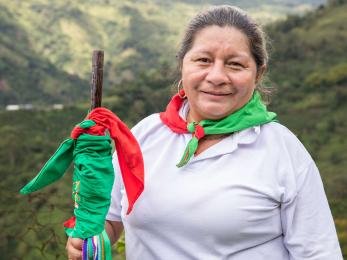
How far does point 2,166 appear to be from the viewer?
1183 cm

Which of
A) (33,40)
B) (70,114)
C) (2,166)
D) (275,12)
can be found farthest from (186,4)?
(2,166)

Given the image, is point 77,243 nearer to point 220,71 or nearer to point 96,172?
point 96,172

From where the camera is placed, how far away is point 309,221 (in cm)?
114

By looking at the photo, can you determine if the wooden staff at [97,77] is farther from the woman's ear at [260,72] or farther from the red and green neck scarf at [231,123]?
the woman's ear at [260,72]

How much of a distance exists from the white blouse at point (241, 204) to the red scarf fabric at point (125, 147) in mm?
32

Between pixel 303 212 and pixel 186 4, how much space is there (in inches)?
2610

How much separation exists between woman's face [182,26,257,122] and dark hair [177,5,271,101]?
1 cm

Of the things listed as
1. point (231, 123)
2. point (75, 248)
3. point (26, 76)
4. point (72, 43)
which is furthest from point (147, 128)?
point (72, 43)

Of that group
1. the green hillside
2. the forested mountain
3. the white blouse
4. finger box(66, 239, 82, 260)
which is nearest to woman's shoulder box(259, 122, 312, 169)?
the white blouse

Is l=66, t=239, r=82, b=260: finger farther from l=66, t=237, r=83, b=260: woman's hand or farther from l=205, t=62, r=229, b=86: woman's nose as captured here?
l=205, t=62, r=229, b=86: woman's nose

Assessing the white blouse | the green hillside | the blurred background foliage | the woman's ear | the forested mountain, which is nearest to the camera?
the white blouse

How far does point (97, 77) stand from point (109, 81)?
129 ft

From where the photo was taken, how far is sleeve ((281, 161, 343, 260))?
113 cm

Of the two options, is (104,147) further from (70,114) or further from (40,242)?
(70,114)
